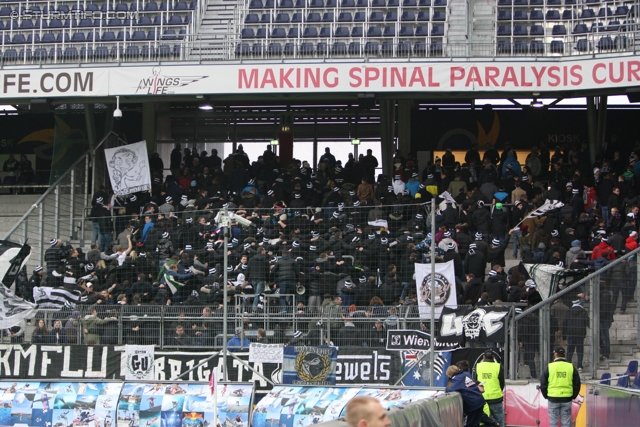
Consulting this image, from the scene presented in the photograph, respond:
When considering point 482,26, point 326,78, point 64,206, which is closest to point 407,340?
point 326,78

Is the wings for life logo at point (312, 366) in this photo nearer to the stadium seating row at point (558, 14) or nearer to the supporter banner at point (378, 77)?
the supporter banner at point (378, 77)

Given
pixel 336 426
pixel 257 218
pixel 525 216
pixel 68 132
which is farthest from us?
pixel 68 132

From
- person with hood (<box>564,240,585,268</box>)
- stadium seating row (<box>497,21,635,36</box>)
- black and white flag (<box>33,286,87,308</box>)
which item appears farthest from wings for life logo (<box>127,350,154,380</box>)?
stadium seating row (<box>497,21,635,36</box>)

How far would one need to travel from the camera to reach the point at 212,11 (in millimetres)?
28391

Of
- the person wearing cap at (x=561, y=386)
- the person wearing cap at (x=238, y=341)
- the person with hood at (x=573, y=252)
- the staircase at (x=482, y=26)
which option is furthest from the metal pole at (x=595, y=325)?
the staircase at (x=482, y=26)

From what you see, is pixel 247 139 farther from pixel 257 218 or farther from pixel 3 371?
pixel 3 371

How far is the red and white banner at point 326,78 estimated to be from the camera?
79.6 ft

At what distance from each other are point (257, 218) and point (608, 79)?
29.5 ft

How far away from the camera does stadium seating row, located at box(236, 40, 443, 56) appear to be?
25.3m

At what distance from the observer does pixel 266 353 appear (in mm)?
17844

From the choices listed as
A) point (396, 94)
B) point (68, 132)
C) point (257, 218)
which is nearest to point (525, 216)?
point (396, 94)

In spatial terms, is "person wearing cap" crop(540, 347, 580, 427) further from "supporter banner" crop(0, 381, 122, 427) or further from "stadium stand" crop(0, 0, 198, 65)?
"stadium stand" crop(0, 0, 198, 65)

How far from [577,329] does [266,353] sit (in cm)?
554

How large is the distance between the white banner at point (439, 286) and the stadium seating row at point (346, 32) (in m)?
8.23
